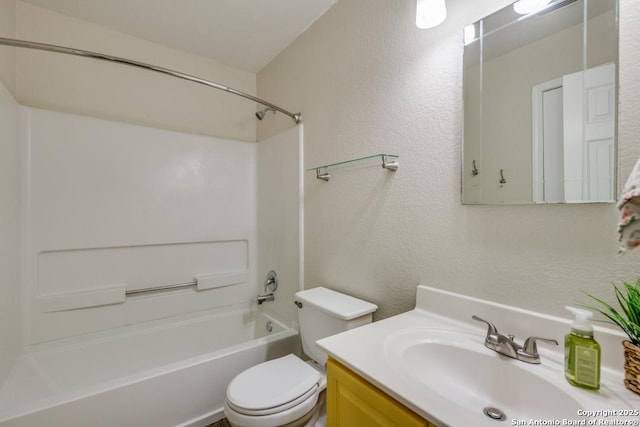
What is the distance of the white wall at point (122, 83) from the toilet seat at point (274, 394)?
1.88m

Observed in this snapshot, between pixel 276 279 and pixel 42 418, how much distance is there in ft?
4.46

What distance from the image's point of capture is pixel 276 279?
218 centimetres

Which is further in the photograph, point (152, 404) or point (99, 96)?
point (99, 96)

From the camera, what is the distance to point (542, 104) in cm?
86

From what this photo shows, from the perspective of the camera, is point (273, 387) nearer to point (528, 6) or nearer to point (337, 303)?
point (337, 303)

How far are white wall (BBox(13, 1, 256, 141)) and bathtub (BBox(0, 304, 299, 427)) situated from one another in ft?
5.04

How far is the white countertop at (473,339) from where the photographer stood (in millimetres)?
587

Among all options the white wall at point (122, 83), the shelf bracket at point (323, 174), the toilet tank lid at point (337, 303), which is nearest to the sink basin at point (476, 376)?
the toilet tank lid at point (337, 303)

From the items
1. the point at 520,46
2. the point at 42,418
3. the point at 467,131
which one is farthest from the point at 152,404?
the point at 520,46

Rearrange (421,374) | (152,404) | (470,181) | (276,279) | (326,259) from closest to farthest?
(421,374), (470,181), (152,404), (326,259), (276,279)

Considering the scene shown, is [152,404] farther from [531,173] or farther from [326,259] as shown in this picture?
[531,173]

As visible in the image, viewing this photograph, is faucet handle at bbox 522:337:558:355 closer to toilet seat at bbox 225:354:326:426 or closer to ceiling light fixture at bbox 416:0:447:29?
toilet seat at bbox 225:354:326:426

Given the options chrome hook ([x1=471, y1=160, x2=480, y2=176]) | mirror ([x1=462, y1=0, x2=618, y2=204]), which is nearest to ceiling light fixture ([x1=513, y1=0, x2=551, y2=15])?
mirror ([x1=462, y1=0, x2=618, y2=204])

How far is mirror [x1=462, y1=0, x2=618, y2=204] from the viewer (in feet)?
2.45
